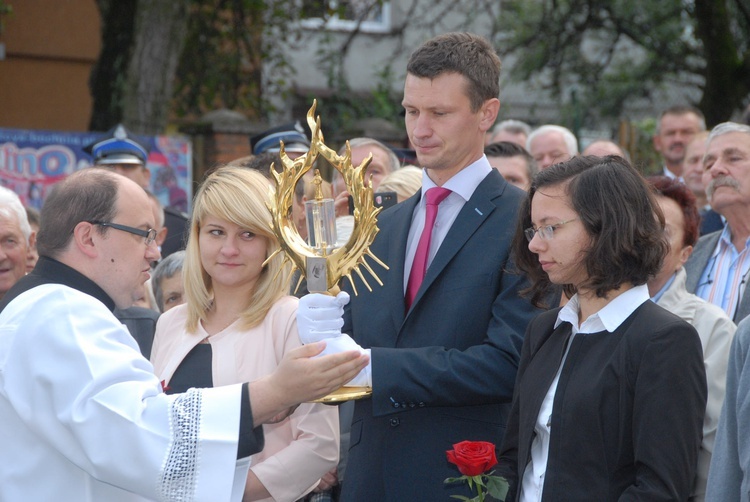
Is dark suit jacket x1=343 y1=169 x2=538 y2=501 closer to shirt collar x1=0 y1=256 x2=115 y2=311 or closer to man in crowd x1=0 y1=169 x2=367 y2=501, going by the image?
man in crowd x1=0 y1=169 x2=367 y2=501

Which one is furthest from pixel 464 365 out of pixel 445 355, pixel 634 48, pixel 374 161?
pixel 634 48

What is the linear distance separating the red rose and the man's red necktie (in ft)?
2.40

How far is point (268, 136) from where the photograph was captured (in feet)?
22.0

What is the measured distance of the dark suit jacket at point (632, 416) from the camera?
2.83 meters

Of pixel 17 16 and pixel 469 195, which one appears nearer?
pixel 469 195

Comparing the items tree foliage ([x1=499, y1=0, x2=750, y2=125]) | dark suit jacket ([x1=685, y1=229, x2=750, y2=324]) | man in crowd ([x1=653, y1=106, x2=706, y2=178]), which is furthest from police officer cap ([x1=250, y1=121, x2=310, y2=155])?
tree foliage ([x1=499, y1=0, x2=750, y2=125])

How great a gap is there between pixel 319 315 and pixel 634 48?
63.0 ft

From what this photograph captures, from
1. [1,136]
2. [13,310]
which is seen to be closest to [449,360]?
[13,310]

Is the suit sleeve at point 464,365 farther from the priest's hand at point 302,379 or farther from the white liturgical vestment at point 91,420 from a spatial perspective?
the white liturgical vestment at point 91,420

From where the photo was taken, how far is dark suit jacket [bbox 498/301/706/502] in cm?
283

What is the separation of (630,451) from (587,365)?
0.93 ft

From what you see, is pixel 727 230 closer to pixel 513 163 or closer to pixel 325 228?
pixel 513 163

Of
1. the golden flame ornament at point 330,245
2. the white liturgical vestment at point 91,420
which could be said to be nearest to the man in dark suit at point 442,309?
the golden flame ornament at point 330,245

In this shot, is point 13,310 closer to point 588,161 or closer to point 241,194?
point 241,194
